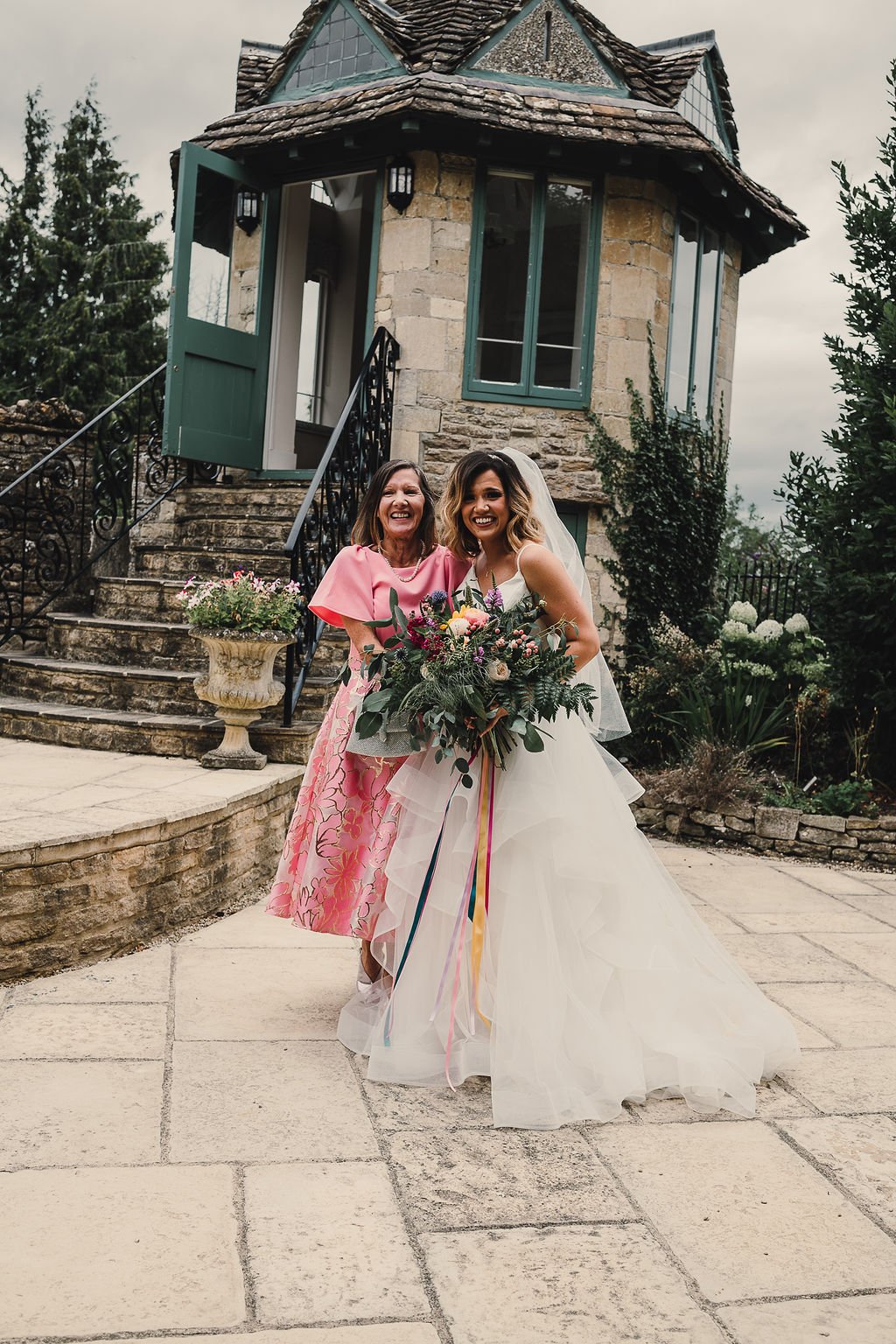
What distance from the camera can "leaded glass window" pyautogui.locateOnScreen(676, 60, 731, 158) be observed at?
31.3 feet

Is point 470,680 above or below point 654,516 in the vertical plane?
below

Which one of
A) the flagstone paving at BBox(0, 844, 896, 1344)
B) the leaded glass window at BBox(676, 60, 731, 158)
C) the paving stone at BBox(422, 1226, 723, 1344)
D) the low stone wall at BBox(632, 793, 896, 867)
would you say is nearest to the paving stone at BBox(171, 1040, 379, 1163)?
the flagstone paving at BBox(0, 844, 896, 1344)

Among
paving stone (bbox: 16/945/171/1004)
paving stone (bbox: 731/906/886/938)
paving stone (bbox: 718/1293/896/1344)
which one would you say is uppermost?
paving stone (bbox: 718/1293/896/1344)

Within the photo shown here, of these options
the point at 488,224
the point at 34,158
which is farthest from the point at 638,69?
the point at 34,158

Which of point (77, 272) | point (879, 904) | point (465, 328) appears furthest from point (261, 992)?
point (77, 272)

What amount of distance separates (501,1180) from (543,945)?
68 cm

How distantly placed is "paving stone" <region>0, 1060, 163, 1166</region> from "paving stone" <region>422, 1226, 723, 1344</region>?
86 centimetres

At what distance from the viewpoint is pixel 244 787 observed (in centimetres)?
523

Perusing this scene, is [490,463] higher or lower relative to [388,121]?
lower

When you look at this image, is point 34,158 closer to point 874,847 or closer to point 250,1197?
point 874,847

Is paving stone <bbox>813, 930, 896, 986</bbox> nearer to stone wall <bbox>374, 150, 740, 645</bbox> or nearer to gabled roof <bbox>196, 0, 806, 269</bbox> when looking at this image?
stone wall <bbox>374, 150, 740, 645</bbox>

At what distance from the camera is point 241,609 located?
5.72 meters

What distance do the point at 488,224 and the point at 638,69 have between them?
1.90 m

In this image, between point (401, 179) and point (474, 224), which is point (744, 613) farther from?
point (401, 179)
